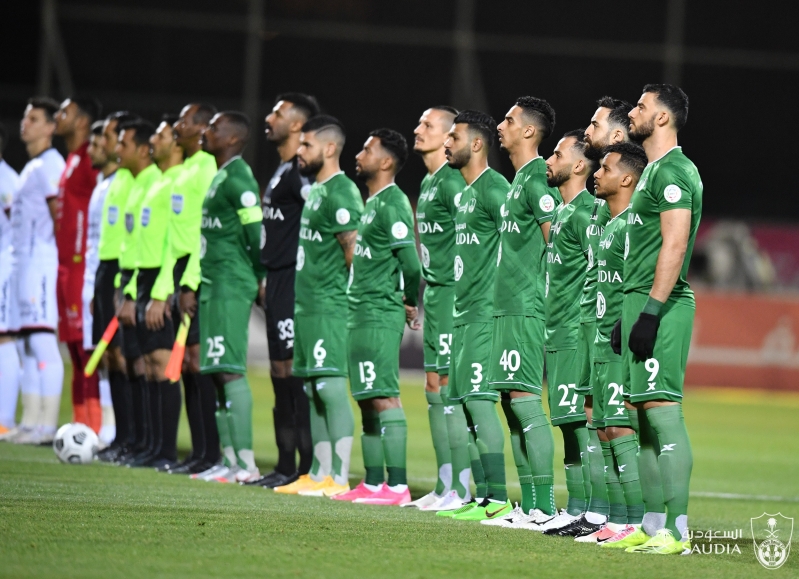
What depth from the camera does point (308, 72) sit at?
26.3 metres

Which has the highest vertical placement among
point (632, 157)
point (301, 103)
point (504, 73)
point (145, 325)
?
point (504, 73)

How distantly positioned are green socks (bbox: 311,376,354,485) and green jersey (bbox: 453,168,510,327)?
1.28 m

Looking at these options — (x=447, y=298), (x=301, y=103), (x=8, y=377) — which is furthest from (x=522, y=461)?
(x=8, y=377)

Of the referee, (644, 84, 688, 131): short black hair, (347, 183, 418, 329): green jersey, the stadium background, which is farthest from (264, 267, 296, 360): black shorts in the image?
the stadium background

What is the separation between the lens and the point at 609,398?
711 centimetres

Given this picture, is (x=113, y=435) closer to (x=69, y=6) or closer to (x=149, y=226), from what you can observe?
(x=149, y=226)

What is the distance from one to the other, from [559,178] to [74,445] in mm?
4798

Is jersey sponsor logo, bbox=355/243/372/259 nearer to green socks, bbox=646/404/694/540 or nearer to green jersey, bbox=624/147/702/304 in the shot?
green jersey, bbox=624/147/702/304

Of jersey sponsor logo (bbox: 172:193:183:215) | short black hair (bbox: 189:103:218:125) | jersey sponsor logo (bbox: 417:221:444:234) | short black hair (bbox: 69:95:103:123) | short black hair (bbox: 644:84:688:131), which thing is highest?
short black hair (bbox: 69:95:103:123)

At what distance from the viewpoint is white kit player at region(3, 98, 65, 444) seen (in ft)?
40.8

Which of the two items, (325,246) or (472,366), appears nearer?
(472,366)

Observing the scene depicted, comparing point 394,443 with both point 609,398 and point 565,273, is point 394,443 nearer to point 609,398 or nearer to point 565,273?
point 565,273

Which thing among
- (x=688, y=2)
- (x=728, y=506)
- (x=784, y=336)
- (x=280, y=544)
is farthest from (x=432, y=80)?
(x=280, y=544)

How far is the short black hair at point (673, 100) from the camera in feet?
22.4
